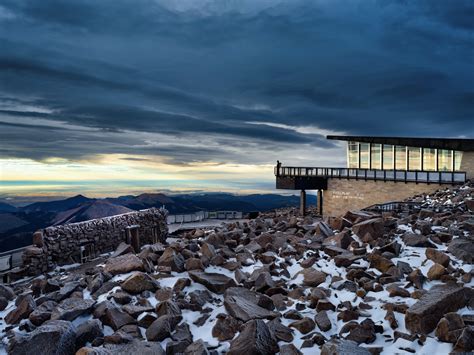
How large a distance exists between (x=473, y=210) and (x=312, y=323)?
34.8 feet

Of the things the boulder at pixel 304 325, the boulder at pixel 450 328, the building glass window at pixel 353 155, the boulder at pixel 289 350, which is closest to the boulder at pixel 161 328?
the boulder at pixel 289 350

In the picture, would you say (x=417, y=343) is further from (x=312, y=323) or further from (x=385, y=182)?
(x=385, y=182)

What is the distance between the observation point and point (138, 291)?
7625 millimetres

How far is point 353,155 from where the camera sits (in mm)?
38469

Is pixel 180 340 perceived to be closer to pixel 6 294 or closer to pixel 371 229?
pixel 6 294

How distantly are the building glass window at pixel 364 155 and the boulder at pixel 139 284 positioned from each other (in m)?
33.3

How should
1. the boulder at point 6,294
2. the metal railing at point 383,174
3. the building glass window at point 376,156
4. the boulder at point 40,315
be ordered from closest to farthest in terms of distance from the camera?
1. the boulder at point 40,315
2. the boulder at point 6,294
3. the metal railing at point 383,174
4. the building glass window at point 376,156

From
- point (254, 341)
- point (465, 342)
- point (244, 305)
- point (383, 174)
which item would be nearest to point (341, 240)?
point (244, 305)

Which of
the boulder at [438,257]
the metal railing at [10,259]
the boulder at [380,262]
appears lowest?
the metal railing at [10,259]

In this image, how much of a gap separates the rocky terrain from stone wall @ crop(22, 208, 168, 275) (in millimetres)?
6034

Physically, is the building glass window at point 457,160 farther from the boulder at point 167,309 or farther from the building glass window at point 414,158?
the boulder at point 167,309

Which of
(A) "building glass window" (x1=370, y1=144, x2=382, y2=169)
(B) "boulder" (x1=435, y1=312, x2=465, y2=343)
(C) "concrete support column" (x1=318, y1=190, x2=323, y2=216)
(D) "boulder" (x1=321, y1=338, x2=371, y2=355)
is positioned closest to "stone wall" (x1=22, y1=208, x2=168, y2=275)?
(D) "boulder" (x1=321, y1=338, x2=371, y2=355)

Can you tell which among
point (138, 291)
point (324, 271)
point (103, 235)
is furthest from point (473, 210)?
point (103, 235)

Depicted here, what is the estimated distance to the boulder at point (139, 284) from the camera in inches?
301
